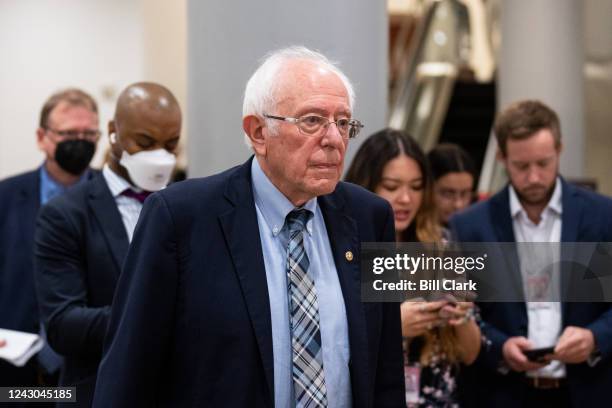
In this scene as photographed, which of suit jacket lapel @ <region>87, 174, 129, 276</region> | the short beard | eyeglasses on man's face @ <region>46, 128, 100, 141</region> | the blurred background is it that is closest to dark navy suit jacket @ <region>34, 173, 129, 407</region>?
suit jacket lapel @ <region>87, 174, 129, 276</region>

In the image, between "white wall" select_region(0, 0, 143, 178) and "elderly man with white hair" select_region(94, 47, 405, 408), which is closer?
"elderly man with white hair" select_region(94, 47, 405, 408)

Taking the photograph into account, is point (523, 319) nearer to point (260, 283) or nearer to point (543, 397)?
point (543, 397)

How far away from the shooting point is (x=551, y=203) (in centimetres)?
371

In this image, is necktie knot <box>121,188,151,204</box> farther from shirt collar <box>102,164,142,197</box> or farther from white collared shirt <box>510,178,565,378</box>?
white collared shirt <box>510,178,565,378</box>

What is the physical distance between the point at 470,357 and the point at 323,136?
1.44 meters

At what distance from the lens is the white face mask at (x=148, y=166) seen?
3.14 meters

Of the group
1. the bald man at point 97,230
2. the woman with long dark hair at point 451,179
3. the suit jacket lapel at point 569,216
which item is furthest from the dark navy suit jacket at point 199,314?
the woman with long dark hair at point 451,179

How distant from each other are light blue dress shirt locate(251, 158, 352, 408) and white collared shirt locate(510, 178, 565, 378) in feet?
3.32

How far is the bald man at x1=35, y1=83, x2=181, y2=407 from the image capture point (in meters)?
2.98

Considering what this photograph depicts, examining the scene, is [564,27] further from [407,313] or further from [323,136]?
[323,136]

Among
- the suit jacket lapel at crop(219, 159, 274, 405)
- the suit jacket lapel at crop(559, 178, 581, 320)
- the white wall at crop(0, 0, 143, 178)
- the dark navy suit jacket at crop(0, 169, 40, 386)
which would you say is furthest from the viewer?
the white wall at crop(0, 0, 143, 178)

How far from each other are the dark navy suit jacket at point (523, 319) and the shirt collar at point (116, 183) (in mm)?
1364

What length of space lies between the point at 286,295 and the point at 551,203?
177 centimetres

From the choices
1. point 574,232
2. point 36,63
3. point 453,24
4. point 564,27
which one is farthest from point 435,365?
point 453,24
